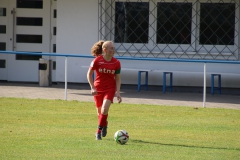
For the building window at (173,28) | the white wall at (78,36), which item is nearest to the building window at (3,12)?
the white wall at (78,36)

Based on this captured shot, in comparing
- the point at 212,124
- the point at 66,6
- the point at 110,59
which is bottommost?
the point at 212,124

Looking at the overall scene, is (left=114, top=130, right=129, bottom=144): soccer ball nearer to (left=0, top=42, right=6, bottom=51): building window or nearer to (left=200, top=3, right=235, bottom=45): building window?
(left=200, top=3, right=235, bottom=45): building window

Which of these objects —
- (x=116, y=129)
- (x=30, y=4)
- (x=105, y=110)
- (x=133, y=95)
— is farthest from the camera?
(x=30, y=4)

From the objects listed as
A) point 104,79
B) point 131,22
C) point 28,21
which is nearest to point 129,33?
point 131,22

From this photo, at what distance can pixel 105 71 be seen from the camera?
10.7m

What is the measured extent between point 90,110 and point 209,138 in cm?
410

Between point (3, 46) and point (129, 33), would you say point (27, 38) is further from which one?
point (129, 33)

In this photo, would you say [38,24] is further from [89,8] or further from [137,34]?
[137,34]

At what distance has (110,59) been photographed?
35.1 feet

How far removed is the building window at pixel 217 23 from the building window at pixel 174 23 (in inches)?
16.0

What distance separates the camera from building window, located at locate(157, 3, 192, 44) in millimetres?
19094

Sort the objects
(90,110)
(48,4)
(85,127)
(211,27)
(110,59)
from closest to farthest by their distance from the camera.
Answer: (110,59), (85,127), (90,110), (211,27), (48,4)

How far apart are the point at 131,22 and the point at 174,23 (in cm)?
129

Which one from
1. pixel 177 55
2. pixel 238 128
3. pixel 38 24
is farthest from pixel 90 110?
pixel 38 24
